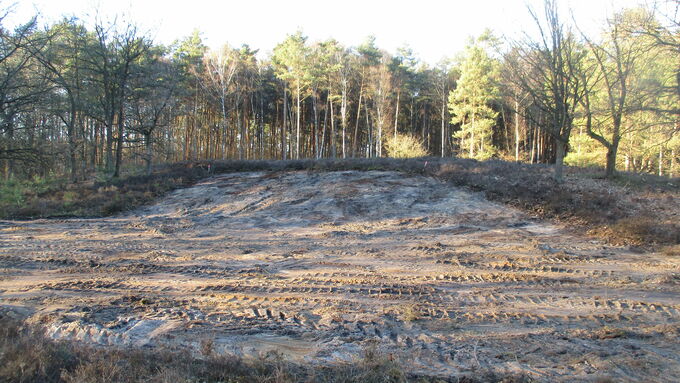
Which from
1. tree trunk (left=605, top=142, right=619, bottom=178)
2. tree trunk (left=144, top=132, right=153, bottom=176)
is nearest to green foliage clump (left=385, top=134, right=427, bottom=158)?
tree trunk (left=605, top=142, right=619, bottom=178)

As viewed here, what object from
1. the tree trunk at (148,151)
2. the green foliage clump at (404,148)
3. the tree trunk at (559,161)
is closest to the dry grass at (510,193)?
the tree trunk at (559,161)

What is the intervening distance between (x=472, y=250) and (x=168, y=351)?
6750mm

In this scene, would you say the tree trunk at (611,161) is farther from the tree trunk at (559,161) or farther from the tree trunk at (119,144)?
the tree trunk at (119,144)

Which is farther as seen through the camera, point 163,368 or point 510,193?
point 510,193

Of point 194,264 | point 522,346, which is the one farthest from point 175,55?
point 522,346

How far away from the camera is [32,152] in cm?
945

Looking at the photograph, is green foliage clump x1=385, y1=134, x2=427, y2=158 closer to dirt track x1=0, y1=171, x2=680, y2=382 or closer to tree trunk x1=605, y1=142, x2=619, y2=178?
tree trunk x1=605, y1=142, x2=619, y2=178

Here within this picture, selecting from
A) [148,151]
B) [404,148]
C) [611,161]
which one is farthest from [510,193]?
[404,148]

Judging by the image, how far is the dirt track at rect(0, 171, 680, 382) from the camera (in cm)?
406

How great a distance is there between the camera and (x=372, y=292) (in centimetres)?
584

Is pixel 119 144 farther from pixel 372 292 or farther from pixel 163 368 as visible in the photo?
pixel 163 368

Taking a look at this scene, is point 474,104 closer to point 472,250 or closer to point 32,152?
point 472,250

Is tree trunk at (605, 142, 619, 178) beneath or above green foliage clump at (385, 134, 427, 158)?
beneath

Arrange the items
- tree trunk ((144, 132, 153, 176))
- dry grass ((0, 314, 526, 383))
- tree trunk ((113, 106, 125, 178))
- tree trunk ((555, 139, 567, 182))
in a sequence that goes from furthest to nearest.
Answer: tree trunk ((144, 132, 153, 176)), tree trunk ((113, 106, 125, 178)), tree trunk ((555, 139, 567, 182)), dry grass ((0, 314, 526, 383))
